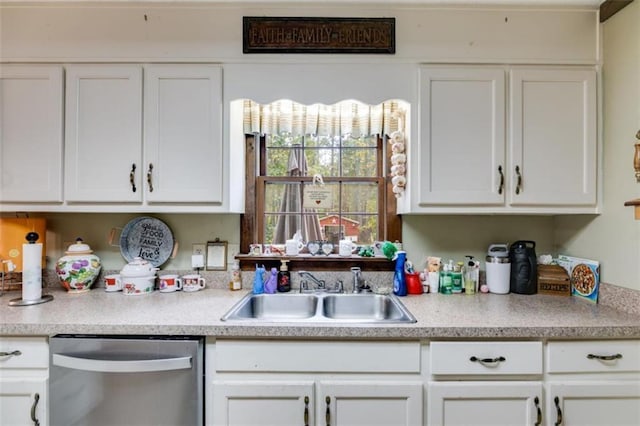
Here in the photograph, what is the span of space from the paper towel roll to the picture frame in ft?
2.64

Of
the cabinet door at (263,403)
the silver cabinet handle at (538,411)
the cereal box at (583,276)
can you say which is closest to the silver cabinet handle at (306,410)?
the cabinet door at (263,403)

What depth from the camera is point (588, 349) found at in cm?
127

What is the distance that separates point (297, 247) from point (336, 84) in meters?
0.95

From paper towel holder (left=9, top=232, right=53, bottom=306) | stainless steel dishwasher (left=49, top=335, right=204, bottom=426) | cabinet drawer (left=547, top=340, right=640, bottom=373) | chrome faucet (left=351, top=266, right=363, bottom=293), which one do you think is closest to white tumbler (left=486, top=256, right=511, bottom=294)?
cabinet drawer (left=547, top=340, right=640, bottom=373)

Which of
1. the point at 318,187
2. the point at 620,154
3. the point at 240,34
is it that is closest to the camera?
the point at 620,154

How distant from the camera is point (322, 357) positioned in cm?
126

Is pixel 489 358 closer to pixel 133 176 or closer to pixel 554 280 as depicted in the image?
pixel 554 280

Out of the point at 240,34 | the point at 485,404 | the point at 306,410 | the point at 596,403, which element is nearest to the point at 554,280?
the point at 596,403

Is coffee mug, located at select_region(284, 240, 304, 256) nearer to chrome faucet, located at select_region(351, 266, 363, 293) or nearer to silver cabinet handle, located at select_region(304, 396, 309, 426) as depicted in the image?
chrome faucet, located at select_region(351, 266, 363, 293)

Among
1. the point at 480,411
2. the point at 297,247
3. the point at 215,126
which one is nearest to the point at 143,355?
the point at 297,247

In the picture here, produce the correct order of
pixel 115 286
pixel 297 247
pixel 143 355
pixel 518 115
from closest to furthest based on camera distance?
pixel 143 355 < pixel 518 115 < pixel 115 286 < pixel 297 247

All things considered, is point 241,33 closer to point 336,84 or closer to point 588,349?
point 336,84

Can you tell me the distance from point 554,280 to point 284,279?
1.48 m

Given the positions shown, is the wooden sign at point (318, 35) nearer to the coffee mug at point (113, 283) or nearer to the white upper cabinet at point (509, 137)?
the white upper cabinet at point (509, 137)
